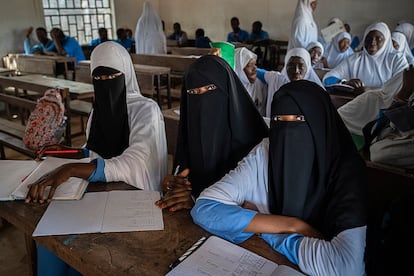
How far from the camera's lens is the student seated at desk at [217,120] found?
174 centimetres

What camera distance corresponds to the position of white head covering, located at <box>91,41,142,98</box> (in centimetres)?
208

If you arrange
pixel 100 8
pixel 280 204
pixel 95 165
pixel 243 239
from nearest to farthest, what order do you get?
pixel 243 239
pixel 280 204
pixel 95 165
pixel 100 8

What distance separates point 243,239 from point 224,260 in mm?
140

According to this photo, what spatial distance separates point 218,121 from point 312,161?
539 millimetres

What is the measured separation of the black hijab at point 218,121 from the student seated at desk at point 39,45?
23.6ft

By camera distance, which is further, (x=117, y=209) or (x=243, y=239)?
(x=117, y=209)

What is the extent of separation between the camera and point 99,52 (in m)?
2.12

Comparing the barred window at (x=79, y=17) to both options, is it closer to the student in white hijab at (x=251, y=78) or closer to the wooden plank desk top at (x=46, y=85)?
the wooden plank desk top at (x=46, y=85)

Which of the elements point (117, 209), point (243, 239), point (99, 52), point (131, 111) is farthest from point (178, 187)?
point (99, 52)

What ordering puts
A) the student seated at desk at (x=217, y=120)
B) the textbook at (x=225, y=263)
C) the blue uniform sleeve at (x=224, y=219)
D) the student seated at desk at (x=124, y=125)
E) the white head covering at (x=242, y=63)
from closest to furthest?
1. the textbook at (x=225, y=263)
2. the blue uniform sleeve at (x=224, y=219)
3. the student seated at desk at (x=217, y=120)
4. the student seated at desk at (x=124, y=125)
5. the white head covering at (x=242, y=63)

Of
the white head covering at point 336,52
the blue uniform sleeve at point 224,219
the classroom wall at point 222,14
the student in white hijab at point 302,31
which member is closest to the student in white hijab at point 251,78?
the blue uniform sleeve at point 224,219

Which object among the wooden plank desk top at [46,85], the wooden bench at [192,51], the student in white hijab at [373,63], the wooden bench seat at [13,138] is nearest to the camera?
the wooden bench seat at [13,138]

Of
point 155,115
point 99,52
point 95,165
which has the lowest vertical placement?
point 95,165

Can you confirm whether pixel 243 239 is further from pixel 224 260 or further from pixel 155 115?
pixel 155 115
